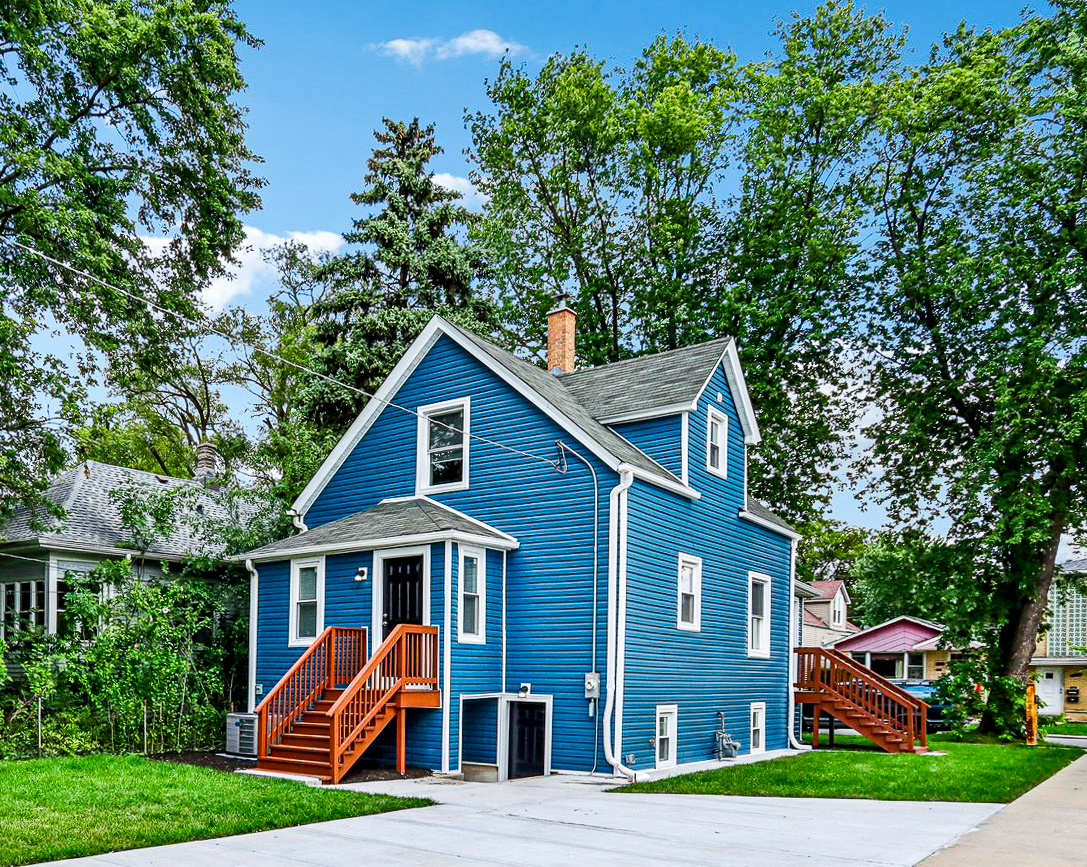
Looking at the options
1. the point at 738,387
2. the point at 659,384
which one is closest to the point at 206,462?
the point at 659,384

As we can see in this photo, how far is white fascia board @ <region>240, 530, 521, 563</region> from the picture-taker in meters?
15.0

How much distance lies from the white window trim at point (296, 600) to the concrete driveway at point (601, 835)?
162 inches

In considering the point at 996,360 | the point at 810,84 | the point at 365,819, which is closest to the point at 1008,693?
the point at 996,360

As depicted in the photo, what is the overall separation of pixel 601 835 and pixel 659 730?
6.50 metres

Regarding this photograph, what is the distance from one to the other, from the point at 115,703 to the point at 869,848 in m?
12.2

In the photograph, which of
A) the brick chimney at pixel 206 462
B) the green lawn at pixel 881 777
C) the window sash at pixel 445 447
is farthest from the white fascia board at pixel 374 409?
the brick chimney at pixel 206 462

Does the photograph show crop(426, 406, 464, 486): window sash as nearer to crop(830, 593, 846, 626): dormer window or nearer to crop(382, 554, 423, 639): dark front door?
crop(382, 554, 423, 639): dark front door

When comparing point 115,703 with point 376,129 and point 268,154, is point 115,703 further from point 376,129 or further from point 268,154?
point 376,129

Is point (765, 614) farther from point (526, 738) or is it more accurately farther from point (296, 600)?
point (296, 600)

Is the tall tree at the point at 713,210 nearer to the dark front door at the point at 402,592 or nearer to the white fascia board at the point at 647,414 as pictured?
the white fascia board at the point at 647,414

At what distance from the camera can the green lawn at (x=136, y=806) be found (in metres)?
8.90

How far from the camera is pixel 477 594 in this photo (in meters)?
15.6

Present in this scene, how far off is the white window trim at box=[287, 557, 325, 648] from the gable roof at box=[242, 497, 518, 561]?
0.93 feet

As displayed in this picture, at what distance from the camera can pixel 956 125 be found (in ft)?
82.6
